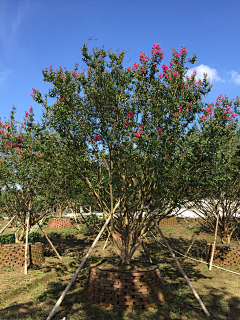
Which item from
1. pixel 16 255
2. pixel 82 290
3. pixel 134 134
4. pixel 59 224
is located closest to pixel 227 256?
pixel 82 290

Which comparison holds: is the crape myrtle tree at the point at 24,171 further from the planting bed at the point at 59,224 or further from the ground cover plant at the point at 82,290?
the planting bed at the point at 59,224

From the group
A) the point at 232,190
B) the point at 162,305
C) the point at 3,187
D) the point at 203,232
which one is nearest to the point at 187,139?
the point at 162,305

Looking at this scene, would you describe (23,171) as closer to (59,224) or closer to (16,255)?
(16,255)

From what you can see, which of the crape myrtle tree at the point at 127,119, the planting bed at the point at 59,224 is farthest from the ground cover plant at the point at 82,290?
the planting bed at the point at 59,224

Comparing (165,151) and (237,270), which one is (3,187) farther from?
(237,270)

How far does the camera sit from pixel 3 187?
38.8ft

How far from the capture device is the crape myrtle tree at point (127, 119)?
7566 millimetres

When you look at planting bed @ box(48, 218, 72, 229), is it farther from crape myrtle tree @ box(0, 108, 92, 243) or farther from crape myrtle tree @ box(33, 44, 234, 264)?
crape myrtle tree @ box(33, 44, 234, 264)

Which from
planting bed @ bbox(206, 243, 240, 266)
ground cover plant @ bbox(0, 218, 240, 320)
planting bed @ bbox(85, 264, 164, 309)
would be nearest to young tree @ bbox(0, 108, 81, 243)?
ground cover plant @ bbox(0, 218, 240, 320)

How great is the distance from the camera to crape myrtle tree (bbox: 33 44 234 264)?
298 inches

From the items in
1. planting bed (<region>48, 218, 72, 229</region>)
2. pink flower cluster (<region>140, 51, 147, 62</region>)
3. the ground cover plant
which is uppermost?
pink flower cluster (<region>140, 51, 147, 62</region>)

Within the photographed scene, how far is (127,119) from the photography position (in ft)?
25.3

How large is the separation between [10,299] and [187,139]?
7680mm

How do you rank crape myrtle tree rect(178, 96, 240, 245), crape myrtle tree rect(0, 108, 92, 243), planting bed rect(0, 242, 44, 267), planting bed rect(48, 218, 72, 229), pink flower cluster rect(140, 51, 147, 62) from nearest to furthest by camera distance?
crape myrtle tree rect(178, 96, 240, 245) < pink flower cluster rect(140, 51, 147, 62) < crape myrtle tree rect(0, 108, 92, 243) < planting bed rect(0, 242, 44, 267) < planting bed rect(48, 218, 72, 229)
